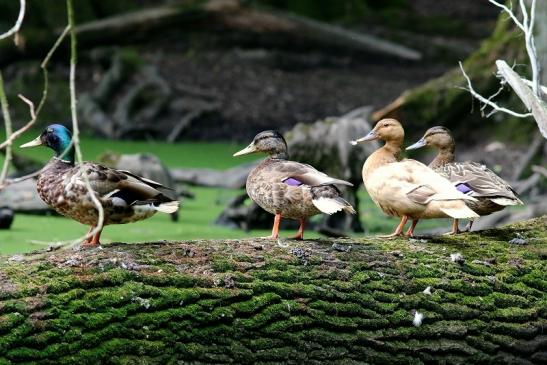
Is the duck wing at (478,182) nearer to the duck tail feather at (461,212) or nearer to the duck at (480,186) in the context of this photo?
the duck at (480,186)

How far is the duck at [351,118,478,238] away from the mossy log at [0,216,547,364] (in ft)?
0.57

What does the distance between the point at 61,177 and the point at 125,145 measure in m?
9.31

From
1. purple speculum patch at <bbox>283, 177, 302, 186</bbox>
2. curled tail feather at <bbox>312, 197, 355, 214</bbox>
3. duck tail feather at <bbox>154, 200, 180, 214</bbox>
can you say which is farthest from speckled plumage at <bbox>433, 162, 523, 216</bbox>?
duck tail feather at <bbox>154, 200, 180, 214</bbox>

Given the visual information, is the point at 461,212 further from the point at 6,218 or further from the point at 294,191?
the point at 6,218

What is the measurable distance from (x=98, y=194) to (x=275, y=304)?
89 centimetres

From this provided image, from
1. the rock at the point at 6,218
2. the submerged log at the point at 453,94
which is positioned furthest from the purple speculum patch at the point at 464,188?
the submerged log at the point at 453,94

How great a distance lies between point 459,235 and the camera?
5.51m

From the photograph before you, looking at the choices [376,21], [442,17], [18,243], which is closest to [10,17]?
[376,21]

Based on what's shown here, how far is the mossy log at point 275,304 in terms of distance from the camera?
4.20m

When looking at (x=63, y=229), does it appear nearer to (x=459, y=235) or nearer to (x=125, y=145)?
(x=459, y=235)

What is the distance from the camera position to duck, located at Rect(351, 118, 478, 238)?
5.06 metres

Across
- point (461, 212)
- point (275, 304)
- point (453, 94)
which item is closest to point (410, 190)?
point (461, 212)

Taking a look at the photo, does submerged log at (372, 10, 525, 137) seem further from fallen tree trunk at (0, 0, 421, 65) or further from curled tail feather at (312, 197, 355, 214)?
curled tail feather at (312, 197, 355, 214)

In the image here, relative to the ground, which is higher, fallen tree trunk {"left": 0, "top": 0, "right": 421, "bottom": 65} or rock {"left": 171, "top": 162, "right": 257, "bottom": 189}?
fallen tree trunk {"left": 0, "top": 0, "right": 421, "bottom": 65}
